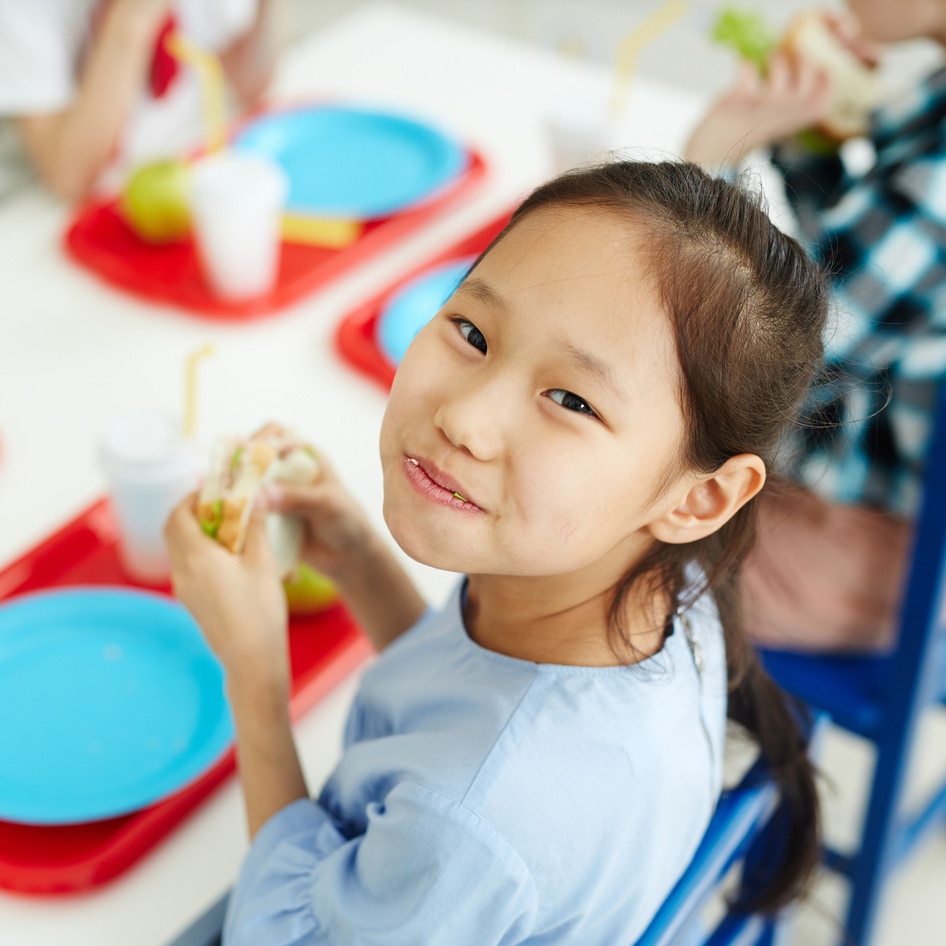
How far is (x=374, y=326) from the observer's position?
1.37m

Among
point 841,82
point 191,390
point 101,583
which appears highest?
point 841,82

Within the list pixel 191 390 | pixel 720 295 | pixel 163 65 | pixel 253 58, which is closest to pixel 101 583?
pixel 191 390

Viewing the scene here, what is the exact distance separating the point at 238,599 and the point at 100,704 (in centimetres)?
18

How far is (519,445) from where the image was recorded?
0.65 meters

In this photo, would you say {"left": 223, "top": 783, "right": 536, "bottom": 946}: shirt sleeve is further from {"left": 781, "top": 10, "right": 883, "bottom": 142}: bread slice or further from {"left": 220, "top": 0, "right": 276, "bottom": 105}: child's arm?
{"left": 220, "top": 0, "right": 276, "bottom": 105}: child's arm

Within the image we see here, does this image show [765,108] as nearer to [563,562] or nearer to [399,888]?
[563,562]

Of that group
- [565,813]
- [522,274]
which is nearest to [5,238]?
[522,274]

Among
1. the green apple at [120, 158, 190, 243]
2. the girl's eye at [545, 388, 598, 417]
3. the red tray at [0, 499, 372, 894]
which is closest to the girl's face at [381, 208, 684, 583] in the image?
the girl's eye at [545, 388, 598, 417]

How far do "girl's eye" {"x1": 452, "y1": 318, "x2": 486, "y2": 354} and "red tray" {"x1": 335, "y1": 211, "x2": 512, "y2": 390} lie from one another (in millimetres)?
558

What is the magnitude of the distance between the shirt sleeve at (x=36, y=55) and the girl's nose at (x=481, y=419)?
49.7 inches

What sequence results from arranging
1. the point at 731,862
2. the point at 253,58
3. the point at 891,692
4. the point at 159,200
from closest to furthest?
the point at 731,862 → the point at 891,692 → the point at 159,200 → the point at 253,58

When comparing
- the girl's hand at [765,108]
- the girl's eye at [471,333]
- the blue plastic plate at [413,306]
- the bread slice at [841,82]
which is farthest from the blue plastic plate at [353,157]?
the girl's eye at [471,333]

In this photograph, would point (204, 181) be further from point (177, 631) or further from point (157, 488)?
point (177, 631)

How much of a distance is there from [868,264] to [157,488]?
28.2 inches
